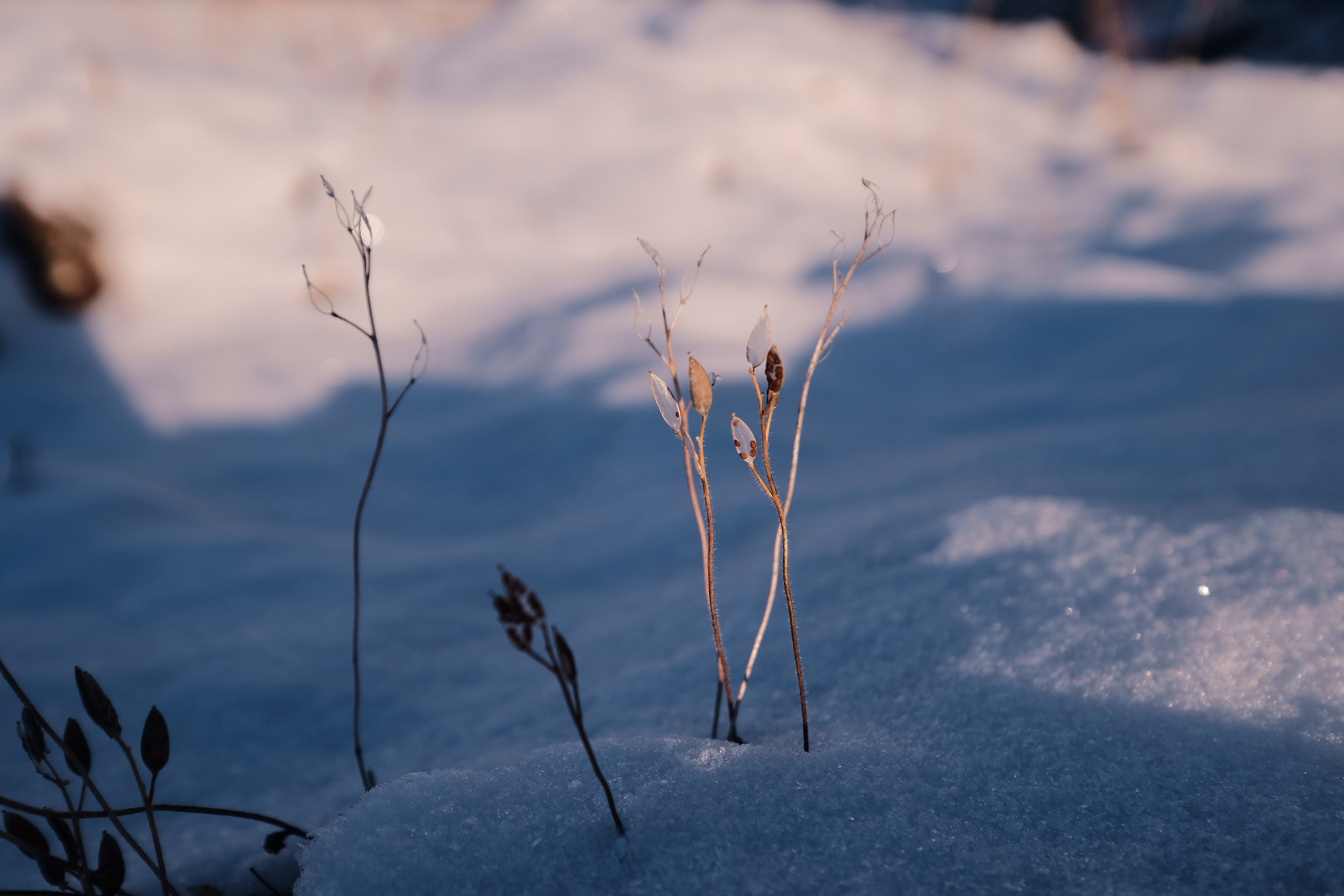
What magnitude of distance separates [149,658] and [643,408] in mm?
1293

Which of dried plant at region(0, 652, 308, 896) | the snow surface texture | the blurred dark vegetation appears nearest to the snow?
the snow surface texture

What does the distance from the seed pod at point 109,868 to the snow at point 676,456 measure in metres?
0.16

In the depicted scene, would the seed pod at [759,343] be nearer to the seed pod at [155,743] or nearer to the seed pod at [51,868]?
the seed pod at [155,743]

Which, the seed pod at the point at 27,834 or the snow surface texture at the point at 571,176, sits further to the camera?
the snow surface texture at the point at 571,176

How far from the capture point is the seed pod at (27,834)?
1.99 ft

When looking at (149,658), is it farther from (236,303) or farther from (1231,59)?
(1231,59)

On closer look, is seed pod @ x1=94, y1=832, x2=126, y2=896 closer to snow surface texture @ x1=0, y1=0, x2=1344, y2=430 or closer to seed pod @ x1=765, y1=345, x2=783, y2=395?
seed pod @ x1=765, y1=345, x2=783, y2=395

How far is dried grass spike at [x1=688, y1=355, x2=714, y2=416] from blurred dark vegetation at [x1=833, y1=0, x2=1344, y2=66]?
6.08 meters

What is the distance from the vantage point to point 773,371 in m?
0.62

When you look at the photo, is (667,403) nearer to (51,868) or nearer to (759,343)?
(759,343)

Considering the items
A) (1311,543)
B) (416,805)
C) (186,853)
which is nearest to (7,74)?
(186,853)

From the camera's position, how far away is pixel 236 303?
2922mm

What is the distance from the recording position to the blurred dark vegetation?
4926 mm

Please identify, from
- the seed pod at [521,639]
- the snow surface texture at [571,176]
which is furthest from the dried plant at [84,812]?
the snow surface texture at [571,176]
